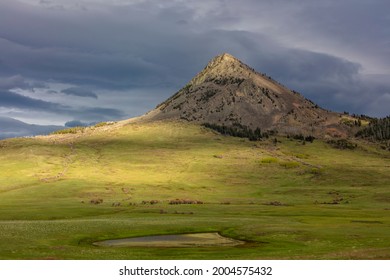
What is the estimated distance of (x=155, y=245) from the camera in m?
67.3

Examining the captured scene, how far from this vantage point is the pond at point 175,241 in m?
67.8

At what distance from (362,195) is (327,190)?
66.8ft

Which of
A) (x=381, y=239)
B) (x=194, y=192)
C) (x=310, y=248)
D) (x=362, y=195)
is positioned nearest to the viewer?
(x=310, y=248)

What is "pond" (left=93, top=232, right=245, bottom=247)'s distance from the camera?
67750mm

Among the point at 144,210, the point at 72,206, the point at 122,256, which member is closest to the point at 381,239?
the point at 122,256

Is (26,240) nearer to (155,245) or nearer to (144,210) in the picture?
(155,245)

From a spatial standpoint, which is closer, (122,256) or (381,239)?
(122,256)

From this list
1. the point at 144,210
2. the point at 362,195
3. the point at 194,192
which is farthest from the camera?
the point at 194,192

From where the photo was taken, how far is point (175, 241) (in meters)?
71.4

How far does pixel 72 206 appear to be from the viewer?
138 meters

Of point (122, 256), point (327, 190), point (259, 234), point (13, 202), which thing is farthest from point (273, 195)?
point (122, 256)
